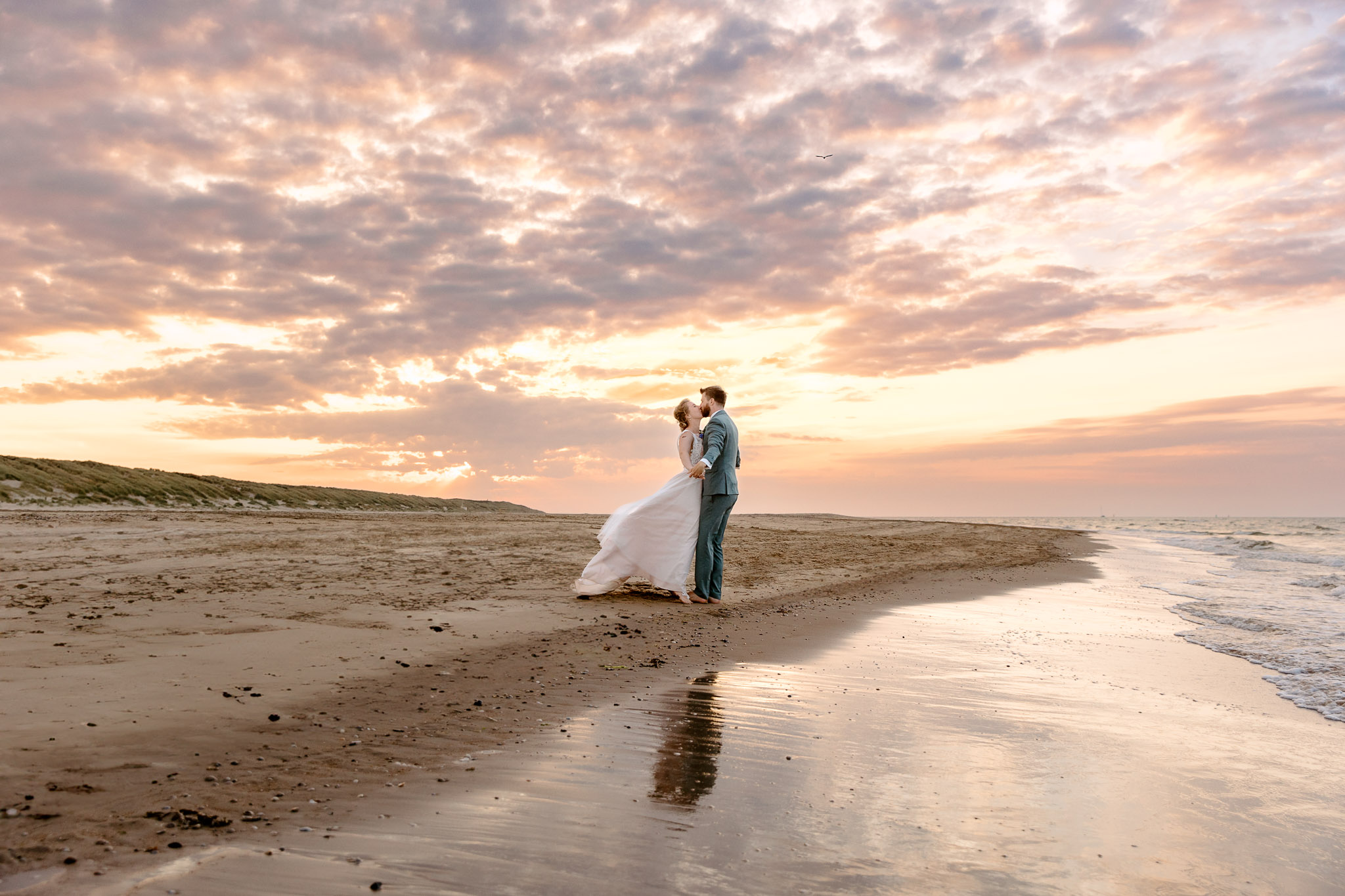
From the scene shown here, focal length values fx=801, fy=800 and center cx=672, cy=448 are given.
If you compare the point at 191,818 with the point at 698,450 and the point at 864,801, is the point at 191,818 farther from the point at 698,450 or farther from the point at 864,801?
the point at 698,450

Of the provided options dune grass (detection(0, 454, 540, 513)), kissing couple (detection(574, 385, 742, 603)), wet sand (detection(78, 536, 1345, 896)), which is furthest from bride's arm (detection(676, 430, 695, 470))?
dune grass (detection(0, 454, 540, 513))

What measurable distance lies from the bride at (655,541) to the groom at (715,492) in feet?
0.45

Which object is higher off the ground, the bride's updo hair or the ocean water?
the bride's updo hair

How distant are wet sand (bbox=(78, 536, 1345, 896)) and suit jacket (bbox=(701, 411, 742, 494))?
4163mm

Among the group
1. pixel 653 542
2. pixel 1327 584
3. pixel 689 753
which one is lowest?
pixel 689 753

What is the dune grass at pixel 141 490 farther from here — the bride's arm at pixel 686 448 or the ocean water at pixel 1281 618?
the ocean water at pixel 1281 618

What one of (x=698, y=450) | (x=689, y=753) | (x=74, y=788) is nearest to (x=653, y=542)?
(x=698, y=450)

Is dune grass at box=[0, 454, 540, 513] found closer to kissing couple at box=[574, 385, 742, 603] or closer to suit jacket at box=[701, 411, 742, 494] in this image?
kissing couple at box=[574, 385, 742, 603]

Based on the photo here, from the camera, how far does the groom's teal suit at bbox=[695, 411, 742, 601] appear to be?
9.78 meters

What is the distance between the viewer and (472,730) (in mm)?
4051

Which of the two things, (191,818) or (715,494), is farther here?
(715,494)

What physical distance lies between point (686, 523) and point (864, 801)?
261 inches

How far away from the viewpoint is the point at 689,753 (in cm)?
378

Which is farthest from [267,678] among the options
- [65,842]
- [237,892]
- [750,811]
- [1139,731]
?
[1139,731]
